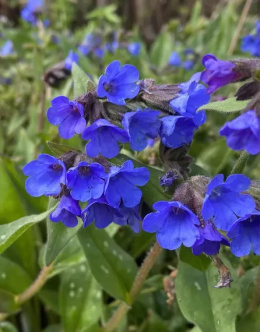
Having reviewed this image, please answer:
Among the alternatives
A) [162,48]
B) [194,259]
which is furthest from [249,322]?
[162,48]

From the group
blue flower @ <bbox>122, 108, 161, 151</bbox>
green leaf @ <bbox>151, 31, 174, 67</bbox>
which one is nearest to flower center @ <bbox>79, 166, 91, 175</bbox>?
blue flower @ <bbox>122, 108, 161, 151</bbox>

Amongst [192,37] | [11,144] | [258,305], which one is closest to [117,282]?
[258,305]

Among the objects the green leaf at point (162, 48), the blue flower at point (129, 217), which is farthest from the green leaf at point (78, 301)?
the green leaf at point (162, 48)

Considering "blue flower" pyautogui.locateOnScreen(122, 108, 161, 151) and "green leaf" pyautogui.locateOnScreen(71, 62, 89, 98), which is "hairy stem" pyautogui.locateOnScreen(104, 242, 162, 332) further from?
"green leaf" pyautogui.locateOnScreen(71, 62, 89, 98)

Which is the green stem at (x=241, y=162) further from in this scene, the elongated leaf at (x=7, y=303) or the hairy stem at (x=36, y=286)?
the elongated leaf at (x=7, y=303)

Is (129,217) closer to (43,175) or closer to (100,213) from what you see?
(100,213)

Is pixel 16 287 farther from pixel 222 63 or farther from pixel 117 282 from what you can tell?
pixel 222 63
